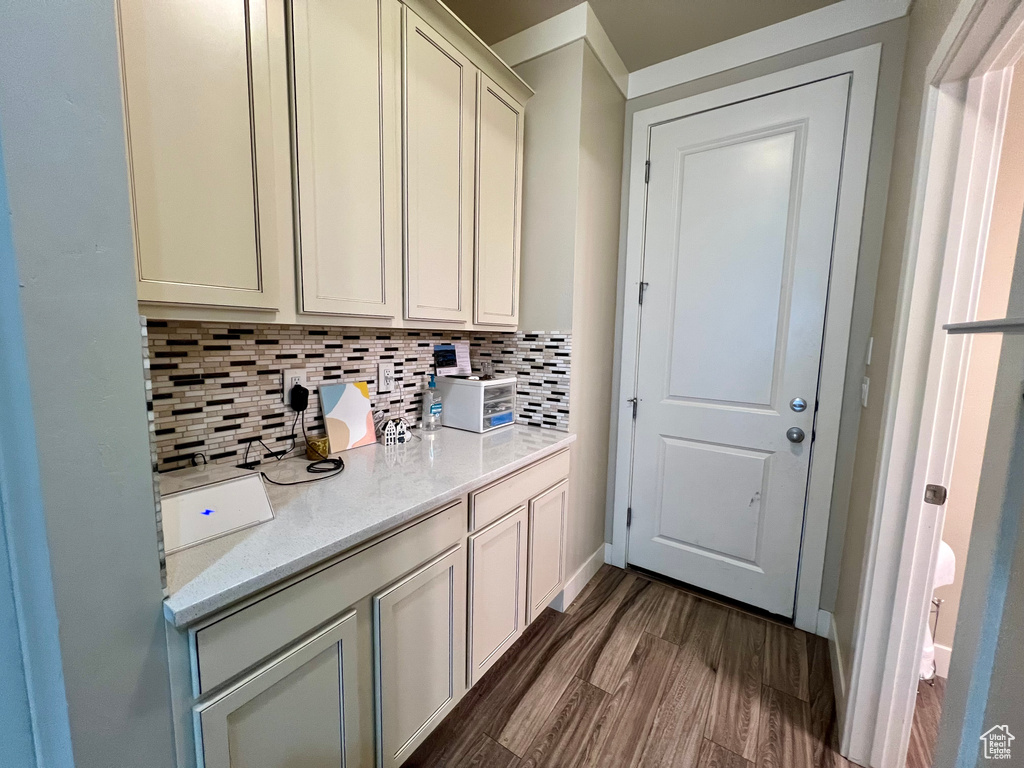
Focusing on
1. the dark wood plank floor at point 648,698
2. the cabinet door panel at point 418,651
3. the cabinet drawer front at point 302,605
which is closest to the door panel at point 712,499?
the dark wood plank floor at point 648,698

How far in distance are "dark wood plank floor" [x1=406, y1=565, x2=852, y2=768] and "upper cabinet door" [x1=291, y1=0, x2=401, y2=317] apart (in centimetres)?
139

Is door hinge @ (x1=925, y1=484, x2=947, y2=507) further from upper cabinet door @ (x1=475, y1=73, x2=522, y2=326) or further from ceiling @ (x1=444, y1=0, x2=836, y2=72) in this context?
ceiling @ (x1=444, y1=0, x2=836, y2=72)

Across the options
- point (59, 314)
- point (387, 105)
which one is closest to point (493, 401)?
point (387, 105)

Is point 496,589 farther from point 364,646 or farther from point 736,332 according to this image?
point 736,332

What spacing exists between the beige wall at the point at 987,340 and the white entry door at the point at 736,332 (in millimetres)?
433

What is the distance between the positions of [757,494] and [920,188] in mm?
1278

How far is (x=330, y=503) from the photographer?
1002 mm

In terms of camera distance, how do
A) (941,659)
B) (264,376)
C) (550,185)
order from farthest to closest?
(550,185)
(941,659)
(264,376)

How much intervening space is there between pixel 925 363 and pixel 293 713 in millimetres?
1692

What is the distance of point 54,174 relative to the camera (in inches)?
19.8

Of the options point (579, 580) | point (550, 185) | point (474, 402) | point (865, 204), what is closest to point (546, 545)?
point (579, 580)

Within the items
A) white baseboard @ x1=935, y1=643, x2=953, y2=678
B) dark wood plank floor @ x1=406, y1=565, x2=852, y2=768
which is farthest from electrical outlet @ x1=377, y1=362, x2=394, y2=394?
white baseboard @ x1=935, y1=643, x2=953, y2=678

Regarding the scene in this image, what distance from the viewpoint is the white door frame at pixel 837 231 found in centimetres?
155

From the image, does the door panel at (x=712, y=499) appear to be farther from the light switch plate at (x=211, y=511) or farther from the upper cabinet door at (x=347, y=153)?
the light switch plate at (x=211, y=511)
